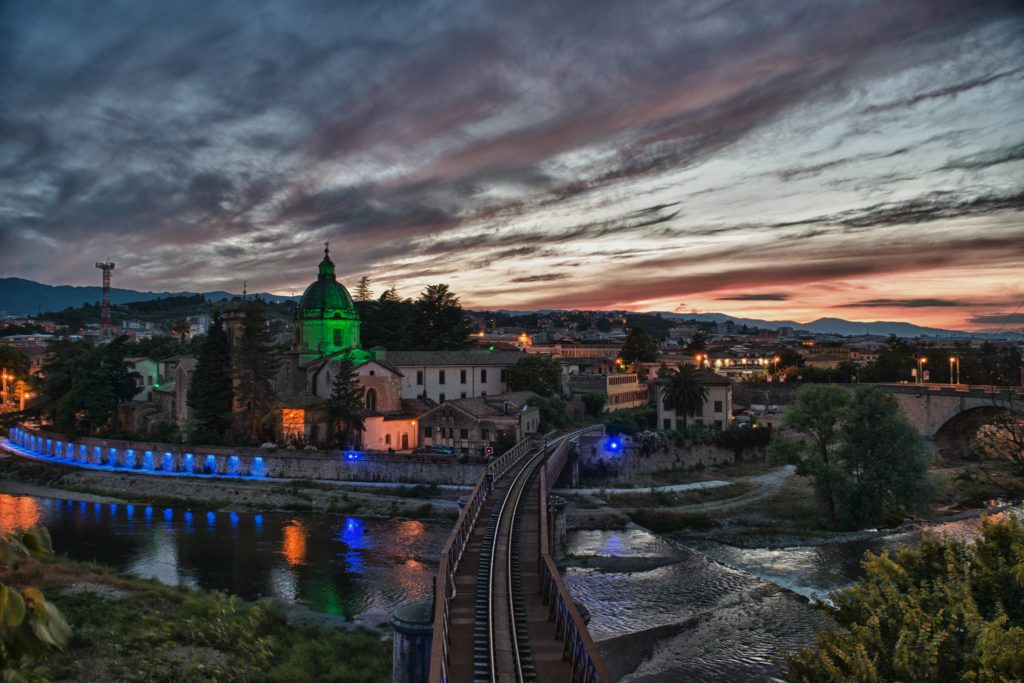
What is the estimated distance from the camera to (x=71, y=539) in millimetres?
30281

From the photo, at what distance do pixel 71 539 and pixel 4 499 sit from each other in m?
12.8

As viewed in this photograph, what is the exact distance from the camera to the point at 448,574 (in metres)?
14.7

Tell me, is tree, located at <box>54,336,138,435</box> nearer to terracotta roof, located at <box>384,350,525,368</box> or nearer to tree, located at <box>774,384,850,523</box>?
terracotta roof, located at <box>384,350,525,368</box>

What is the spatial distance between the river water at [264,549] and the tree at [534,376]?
20693 millimetres

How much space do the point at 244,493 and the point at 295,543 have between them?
32.8 feet

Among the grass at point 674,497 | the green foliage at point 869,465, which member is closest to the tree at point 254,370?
the grass at point 674,497

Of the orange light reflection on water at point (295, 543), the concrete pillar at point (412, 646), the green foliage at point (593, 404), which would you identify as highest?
the green foliage at point (593, 404)

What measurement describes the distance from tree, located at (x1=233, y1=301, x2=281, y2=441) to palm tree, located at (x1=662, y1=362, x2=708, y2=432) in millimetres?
27130

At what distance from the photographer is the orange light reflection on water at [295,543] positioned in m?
27.3

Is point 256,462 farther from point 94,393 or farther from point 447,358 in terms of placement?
point 94,393

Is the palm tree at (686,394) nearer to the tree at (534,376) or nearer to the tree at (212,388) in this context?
the tree at (534,376)

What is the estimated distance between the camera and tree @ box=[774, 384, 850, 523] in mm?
31766

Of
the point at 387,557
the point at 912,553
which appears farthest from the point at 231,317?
the point at 912,553

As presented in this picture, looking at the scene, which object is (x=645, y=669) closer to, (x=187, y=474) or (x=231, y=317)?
(x=187, y=474)
